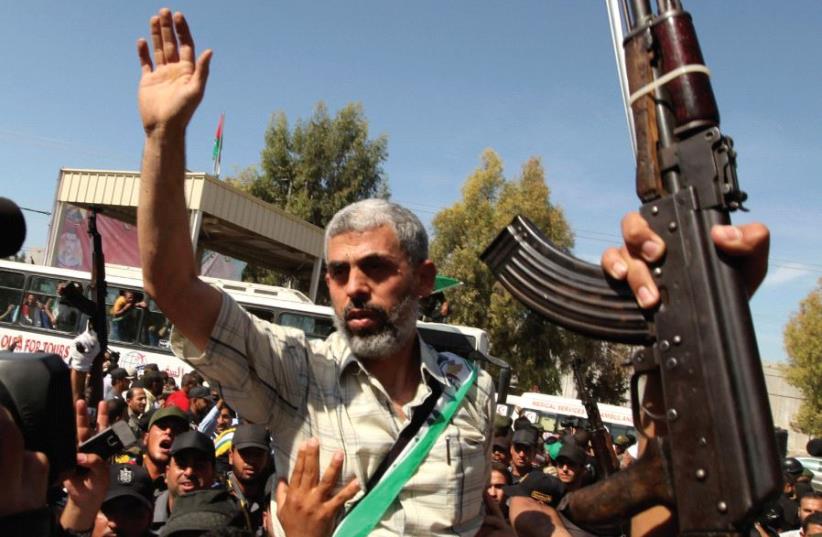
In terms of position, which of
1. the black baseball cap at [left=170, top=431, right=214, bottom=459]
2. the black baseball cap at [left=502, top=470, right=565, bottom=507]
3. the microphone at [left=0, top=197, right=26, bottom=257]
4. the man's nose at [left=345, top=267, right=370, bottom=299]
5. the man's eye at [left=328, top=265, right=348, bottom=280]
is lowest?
the black baseball cap at [left=502, top=470, right=565, bottom=507]

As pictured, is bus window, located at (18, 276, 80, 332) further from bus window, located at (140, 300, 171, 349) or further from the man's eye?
the man's eye

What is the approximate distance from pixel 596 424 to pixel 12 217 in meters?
7.23

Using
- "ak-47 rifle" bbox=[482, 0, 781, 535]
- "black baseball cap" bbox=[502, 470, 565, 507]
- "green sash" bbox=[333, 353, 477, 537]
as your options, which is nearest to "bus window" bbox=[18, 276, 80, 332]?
"black baseball cap" bbox=[502, 470, 565, 507]

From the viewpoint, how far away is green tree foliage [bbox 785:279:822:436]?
35.1m

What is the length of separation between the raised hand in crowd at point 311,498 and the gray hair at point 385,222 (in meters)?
0.70

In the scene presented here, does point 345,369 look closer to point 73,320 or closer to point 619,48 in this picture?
point 619,48

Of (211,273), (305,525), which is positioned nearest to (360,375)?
(305,525)

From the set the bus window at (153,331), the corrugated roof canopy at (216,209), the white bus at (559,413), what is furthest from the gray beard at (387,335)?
the corrugated roof canopy at (216,209)

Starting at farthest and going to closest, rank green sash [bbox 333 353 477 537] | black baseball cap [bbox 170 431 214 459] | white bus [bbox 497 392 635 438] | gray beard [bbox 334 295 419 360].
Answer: white bus [bbox 497 392 635 438] < black baseball cap [bbox 170 431 214 459] < gray beard [bbox 334 295 419 360] < green sash [bbox 333 353 477 537]

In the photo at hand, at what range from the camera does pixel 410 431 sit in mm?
2018

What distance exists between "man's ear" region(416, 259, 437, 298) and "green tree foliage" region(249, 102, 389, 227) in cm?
3032

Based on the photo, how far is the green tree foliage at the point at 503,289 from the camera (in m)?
28.2

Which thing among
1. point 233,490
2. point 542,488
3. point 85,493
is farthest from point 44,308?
point 85,493

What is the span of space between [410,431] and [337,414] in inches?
8.5
